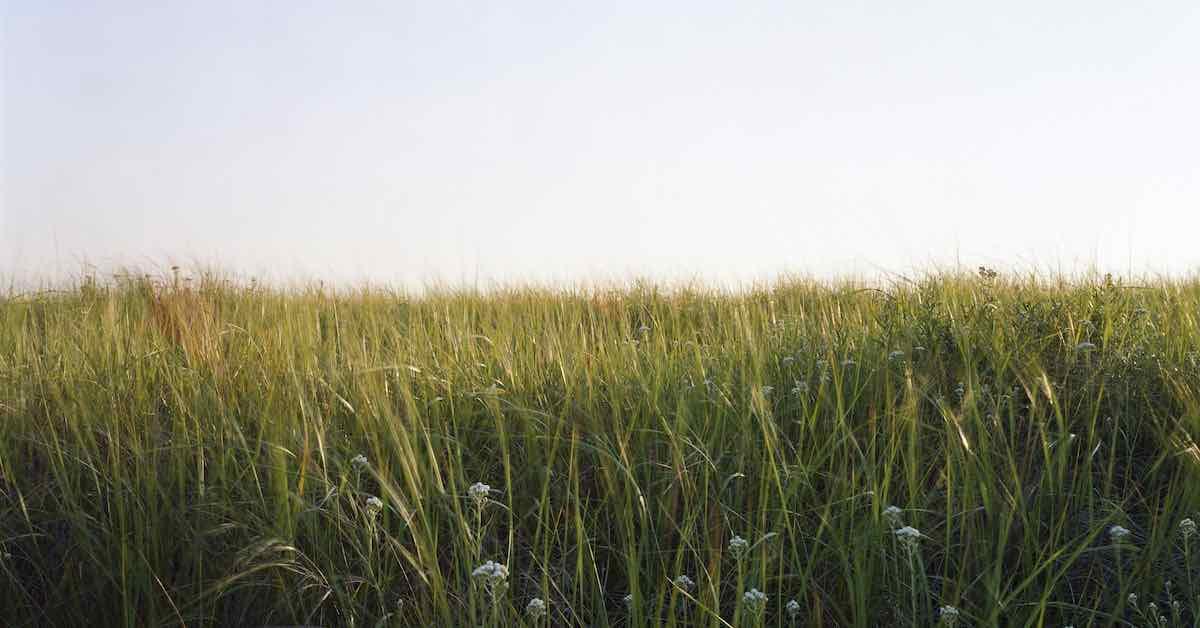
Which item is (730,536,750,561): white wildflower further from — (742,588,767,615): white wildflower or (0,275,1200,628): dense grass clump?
(742,588,767,615): white wildflower

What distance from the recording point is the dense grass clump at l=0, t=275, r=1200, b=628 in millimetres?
2174

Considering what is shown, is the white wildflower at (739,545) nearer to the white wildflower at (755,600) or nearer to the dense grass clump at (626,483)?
the dense grass clump at (626,483)

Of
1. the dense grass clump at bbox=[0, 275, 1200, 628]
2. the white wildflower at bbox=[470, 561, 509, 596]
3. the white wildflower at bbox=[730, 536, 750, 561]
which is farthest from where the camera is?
the dense grass clump at bbox=[0, 275, 1200, 628]

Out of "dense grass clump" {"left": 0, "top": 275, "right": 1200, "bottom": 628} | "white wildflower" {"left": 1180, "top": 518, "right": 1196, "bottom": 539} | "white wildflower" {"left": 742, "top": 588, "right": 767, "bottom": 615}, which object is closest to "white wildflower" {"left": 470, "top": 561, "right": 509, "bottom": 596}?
"dense grass clump" {"left": 0, "top": 275, "right": 1200, "bottom": 628}

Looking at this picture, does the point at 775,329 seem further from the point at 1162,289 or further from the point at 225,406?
the point at 1162,289

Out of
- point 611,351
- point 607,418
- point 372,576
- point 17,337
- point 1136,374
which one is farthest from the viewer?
point 17,337

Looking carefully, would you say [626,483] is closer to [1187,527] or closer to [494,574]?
[494,574]

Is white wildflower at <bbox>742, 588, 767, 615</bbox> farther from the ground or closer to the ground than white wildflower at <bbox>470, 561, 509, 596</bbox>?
closer to the ground

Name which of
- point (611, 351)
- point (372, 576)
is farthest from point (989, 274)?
point (372, 576)

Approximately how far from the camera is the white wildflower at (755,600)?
5.90 ft

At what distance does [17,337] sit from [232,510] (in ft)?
10.2

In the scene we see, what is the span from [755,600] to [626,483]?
23.2 inches

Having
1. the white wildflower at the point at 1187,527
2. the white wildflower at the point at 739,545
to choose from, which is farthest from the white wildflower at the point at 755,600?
the white wildflower at the point at 1187,527

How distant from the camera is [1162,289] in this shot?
18.4 ft
